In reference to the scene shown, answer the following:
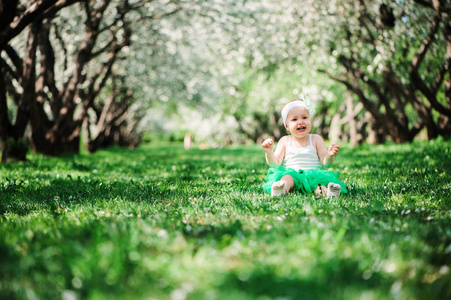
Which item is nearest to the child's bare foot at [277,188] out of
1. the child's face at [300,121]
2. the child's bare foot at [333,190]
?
the child's bare foot at [333,190]

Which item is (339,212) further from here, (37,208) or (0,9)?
(0,9)

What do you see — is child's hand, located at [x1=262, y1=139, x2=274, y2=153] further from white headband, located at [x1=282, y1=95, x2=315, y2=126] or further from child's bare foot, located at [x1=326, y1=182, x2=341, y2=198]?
child's bare foot, located at [x1=326, y1=182, x2=341, y2=198]

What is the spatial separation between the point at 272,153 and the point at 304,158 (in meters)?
0.51

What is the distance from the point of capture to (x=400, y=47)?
12.4m

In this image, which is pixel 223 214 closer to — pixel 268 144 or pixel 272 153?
pixel 268 144

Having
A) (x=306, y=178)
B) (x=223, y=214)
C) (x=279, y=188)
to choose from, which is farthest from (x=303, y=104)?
(x=223, y=214)

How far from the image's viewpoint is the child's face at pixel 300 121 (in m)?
5.22

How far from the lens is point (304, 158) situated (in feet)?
17.4

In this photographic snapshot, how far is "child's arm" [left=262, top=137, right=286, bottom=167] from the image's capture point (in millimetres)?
4965

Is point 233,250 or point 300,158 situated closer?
point 233,250

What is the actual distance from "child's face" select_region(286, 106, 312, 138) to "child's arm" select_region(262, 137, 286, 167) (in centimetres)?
38

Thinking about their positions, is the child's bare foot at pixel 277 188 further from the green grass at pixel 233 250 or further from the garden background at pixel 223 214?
the green grass at pixel 233 250

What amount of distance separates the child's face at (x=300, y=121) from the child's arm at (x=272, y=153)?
1.25 ft

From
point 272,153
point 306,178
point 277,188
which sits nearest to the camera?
point 277,188
